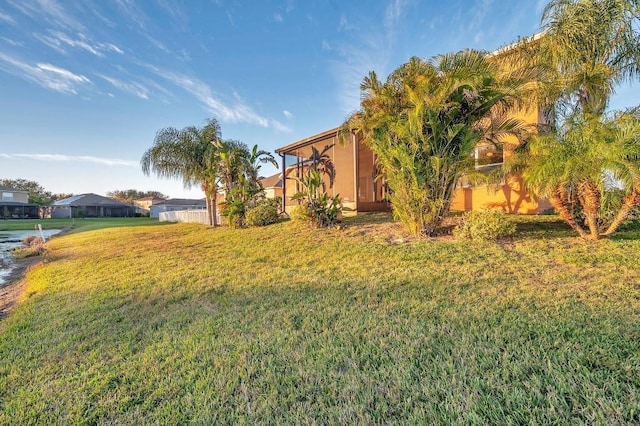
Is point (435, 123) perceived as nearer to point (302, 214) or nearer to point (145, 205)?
point (302, 214)

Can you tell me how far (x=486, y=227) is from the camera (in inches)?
257

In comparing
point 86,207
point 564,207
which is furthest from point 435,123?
point 86,207

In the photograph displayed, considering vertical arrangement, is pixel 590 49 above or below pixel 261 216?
above

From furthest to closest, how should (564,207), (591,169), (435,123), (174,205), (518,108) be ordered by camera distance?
(174,205)
(518,108)
(435,123)
(564,207)
(591,169)

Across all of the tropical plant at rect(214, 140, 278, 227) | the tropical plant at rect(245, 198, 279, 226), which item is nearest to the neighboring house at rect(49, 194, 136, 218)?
the tropical plant at rect(214, 140, 278, 227)

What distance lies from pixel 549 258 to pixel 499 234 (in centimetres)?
132

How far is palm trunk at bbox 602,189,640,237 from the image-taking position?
533 centimetres

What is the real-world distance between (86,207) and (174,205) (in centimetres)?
1291

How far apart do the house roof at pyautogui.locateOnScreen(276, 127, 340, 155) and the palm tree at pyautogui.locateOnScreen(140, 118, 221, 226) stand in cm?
394

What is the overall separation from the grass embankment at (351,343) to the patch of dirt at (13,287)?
40cm

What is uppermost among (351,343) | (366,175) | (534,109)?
(534,109)

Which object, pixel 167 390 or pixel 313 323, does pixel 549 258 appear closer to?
pixel 313 323

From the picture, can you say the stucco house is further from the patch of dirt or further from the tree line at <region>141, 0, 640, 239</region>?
the patch of dirt

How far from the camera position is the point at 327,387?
2.33 m
